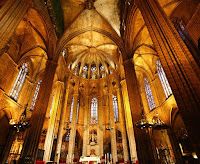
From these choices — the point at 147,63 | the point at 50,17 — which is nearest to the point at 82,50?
the point at 50,17

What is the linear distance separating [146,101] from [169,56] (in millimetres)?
13446

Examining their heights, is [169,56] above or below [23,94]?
below

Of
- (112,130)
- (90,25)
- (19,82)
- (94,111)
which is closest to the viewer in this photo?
(19,82)

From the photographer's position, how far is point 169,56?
16.6ft

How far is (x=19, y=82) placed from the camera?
558 inches

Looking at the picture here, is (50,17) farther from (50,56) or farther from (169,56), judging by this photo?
(169,56)

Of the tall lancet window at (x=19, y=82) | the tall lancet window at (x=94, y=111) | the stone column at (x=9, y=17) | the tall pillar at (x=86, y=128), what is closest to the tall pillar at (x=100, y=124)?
the tall pillar at (x=86, y=128)

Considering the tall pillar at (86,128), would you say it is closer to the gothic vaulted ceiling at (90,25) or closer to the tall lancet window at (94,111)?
the tall lancet window at (94,111)

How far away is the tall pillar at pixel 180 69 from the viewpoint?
149 inches

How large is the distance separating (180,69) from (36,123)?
31.8 ft

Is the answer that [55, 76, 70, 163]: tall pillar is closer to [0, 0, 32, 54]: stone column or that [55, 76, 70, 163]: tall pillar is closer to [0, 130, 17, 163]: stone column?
[0, 130, 17, 163]: stone column

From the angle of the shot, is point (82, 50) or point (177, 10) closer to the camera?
point (177, 10)

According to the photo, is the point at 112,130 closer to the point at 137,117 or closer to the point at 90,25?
the point at 137,117

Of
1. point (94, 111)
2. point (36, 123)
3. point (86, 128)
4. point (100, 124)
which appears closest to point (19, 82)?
point (36, 123)
